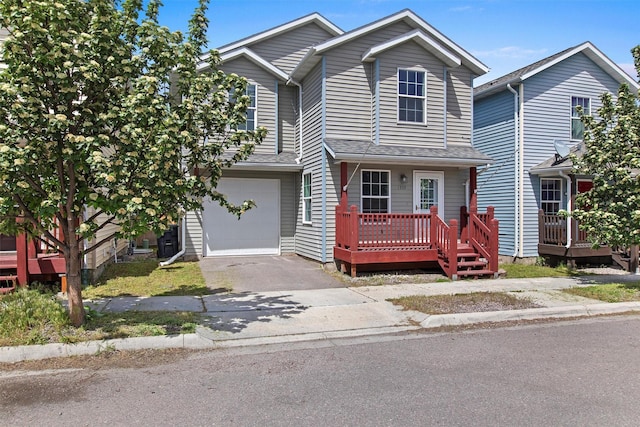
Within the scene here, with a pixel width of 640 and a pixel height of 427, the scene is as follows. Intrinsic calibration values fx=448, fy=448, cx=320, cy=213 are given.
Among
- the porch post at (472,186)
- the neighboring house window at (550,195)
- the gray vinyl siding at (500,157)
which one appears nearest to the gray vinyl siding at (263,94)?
the porch post at (472,186)

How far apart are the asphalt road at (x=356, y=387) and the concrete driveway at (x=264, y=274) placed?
402cm

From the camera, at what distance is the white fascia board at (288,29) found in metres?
15.2

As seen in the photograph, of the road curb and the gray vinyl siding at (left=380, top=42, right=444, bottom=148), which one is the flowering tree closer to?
the road curb

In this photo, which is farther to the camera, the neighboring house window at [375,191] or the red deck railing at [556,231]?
the red deck railing at [556,231]

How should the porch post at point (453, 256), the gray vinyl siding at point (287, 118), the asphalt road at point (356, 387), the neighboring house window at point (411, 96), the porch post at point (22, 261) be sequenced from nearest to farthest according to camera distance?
the asphalt road at point (356, 387)
the porch post at point (22, 261)
the porch post at point (453, 256)
the neighboring house window at point (411, 96)
the gray vinyl siding at point (287, 118)

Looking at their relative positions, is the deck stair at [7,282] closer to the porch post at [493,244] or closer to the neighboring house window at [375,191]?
the neighboring house window at [375,191]

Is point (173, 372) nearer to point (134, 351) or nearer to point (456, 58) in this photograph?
point (134, 351)

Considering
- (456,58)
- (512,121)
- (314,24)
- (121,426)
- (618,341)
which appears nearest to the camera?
(121,426)

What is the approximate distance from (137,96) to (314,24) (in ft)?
41.6

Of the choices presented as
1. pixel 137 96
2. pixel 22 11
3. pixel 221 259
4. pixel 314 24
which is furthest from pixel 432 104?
pixel 22 11

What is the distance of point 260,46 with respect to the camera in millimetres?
15688

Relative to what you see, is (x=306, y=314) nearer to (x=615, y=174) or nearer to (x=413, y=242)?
(x=413, y=242)

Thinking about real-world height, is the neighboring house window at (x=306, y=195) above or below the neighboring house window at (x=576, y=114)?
below

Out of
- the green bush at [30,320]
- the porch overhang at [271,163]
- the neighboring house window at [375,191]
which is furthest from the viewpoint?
the porch overhang at [271,163]
